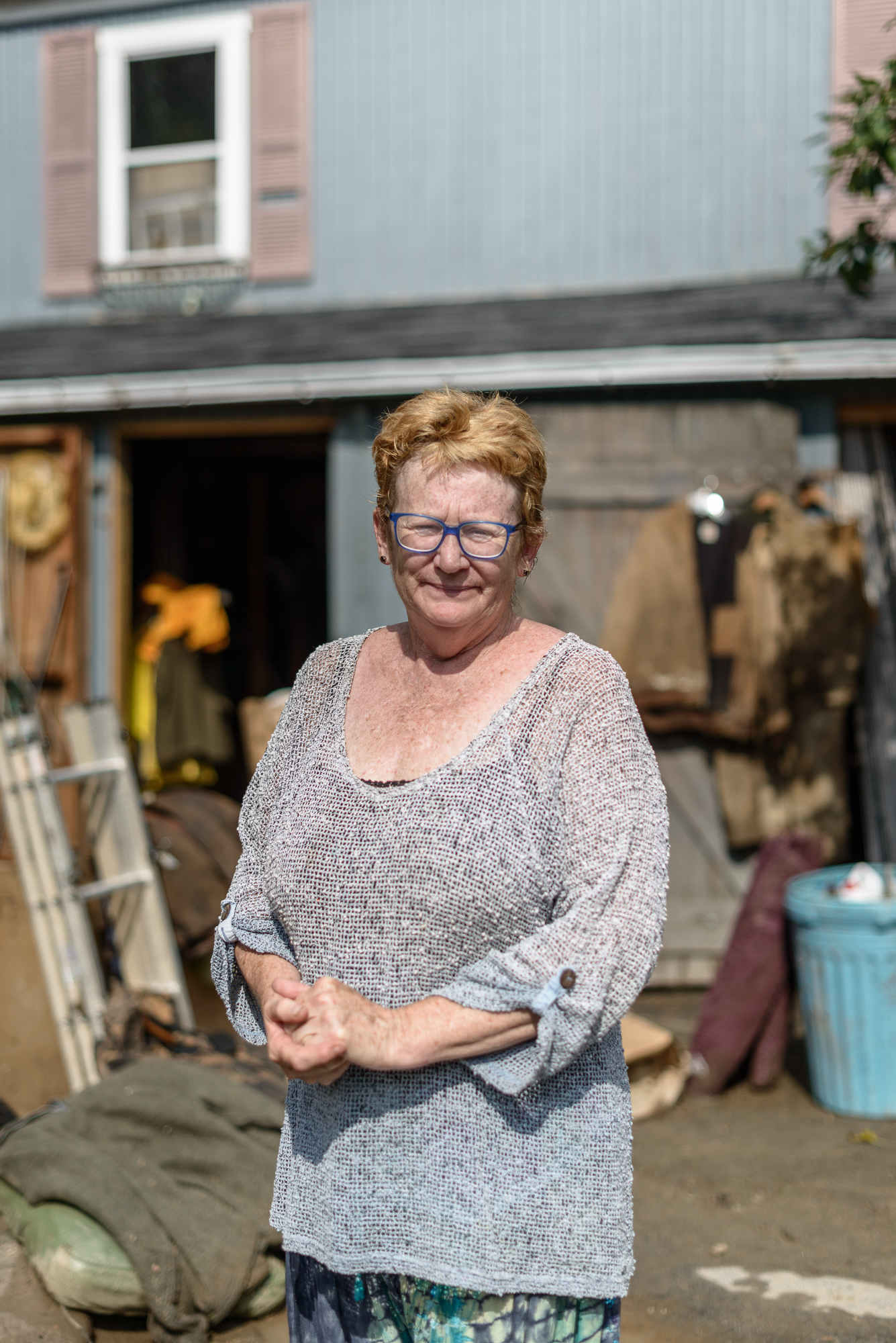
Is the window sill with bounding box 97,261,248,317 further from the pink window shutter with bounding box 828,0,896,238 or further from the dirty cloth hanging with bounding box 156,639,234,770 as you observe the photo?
the pink window shutter with bounding box 828,0,896,238

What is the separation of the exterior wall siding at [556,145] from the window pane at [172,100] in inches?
35.9

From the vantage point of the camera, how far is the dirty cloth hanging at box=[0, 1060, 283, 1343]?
3.29m

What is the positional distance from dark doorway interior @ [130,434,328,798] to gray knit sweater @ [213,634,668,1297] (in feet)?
24.5

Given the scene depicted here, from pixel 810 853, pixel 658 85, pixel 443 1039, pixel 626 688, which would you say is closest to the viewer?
pixel 443 1039

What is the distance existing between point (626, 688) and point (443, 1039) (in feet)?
1.89

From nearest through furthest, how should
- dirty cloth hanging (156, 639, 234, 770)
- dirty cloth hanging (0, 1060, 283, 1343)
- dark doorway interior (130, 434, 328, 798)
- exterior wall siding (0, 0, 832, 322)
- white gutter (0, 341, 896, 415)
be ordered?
dirty cloth hanging (0, 1060, 283, 1343) → white gutter (0, 341, 896, 415) → dirty cloth hanging (156, 639, 234, 770) → exterior wall siding (0, 0, 832, 322) → dark doorway interior (130, 434, 328, 798)

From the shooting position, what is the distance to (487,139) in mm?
8164

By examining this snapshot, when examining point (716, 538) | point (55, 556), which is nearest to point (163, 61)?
point (55, 556)

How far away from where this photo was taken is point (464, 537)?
1.88m

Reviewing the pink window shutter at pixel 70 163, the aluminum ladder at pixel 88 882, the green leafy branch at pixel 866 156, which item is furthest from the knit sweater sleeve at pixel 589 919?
the pink window shutter at pixel 70 163

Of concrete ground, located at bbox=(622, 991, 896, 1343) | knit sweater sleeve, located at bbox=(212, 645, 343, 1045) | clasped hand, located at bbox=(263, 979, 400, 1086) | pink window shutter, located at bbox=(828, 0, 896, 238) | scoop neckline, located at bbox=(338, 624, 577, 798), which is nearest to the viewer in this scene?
clasped hand, located at bbox=(263, 979, 400, 1086)

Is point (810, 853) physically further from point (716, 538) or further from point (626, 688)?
point (626, 688)

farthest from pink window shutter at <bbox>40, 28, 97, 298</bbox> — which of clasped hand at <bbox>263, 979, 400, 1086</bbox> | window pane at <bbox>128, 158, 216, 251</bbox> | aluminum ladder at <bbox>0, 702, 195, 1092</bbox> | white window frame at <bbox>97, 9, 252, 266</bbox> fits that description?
clasped hand at <bbox>263, 979, 400, 1086</bbox>

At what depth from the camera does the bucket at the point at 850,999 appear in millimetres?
4859
